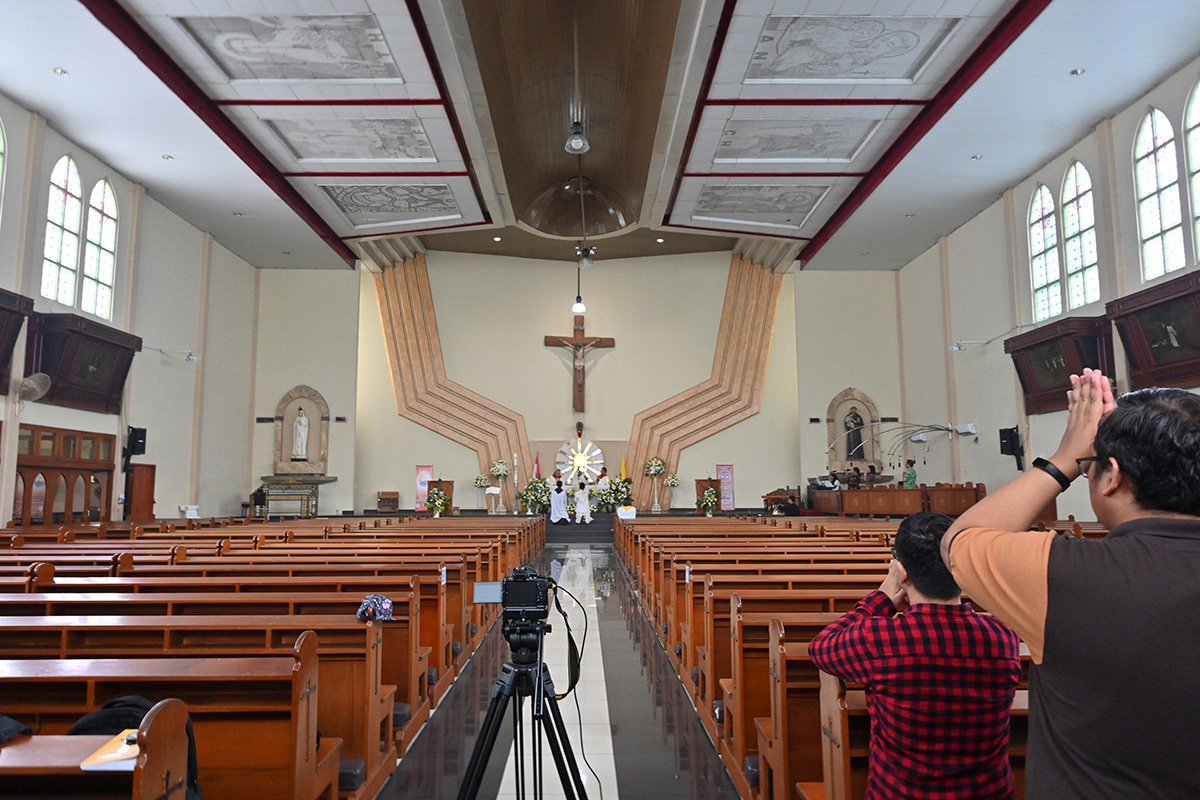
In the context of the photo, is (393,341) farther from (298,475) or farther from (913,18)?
(913,18)

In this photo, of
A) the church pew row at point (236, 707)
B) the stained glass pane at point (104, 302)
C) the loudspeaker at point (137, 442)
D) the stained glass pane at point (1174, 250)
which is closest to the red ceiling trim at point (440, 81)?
the stained glass pane at point (104, 302)

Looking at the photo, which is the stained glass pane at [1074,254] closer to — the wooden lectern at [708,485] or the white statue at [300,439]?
the wooden lectern at [708,485]

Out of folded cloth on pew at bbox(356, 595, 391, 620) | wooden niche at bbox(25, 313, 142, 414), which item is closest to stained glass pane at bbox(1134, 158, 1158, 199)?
folded cloth on pew at bbox(356, 595, 391, 620)

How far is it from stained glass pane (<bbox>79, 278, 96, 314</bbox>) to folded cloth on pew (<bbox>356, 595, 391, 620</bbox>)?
1110 cm

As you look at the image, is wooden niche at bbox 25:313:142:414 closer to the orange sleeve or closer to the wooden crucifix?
the wooden crucifix

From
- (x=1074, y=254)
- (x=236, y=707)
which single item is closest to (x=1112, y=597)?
(x=236, y=707)

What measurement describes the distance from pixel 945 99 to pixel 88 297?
12.3 m

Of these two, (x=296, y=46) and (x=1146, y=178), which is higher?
(x=296, y=46)

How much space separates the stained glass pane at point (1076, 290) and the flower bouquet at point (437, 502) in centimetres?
1238

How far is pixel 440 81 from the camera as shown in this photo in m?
10.0

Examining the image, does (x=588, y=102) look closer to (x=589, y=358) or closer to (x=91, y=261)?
(x=589, y=358)

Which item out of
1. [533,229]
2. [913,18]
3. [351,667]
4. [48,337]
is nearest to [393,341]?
[533,229]

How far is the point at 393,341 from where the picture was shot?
18.8 meters

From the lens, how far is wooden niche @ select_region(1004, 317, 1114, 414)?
10.4 metres
